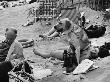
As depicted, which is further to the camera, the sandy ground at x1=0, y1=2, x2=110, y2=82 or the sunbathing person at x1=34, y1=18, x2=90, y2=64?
the sunbathing person at x1=34, y1=18, x2=90, y2=64

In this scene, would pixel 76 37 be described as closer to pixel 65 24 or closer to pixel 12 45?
pixel 65 24

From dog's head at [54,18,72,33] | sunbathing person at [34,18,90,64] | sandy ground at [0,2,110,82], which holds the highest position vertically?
dog's head at [54,18,72,33]

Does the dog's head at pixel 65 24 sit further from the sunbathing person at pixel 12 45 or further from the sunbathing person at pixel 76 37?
the sunbathing person at pixel 12 45

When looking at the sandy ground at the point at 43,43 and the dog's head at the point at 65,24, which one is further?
the dog's head at the point at 65,24

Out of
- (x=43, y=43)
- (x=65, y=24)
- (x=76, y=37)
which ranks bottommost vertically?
(x=43, y=43)

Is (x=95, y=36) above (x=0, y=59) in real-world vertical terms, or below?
below

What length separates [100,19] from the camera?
12031 millimetres

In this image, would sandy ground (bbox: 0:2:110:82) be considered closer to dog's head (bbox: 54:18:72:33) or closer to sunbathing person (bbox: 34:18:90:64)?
sunbathing person (bbox: 34:18:90:64)

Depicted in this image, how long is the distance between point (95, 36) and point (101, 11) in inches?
119

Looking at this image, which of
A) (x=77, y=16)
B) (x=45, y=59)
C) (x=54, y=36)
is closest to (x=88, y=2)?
(x=77, y=16)

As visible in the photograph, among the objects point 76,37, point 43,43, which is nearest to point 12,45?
point 76,37

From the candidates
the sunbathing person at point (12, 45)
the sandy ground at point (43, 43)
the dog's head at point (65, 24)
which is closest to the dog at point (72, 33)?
the dog's head at point (65, 24)

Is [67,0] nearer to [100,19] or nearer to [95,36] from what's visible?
[100,19]

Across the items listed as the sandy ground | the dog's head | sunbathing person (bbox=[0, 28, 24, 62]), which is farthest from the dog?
sunbathing person (bbox=[0, 28, 24, 62])
